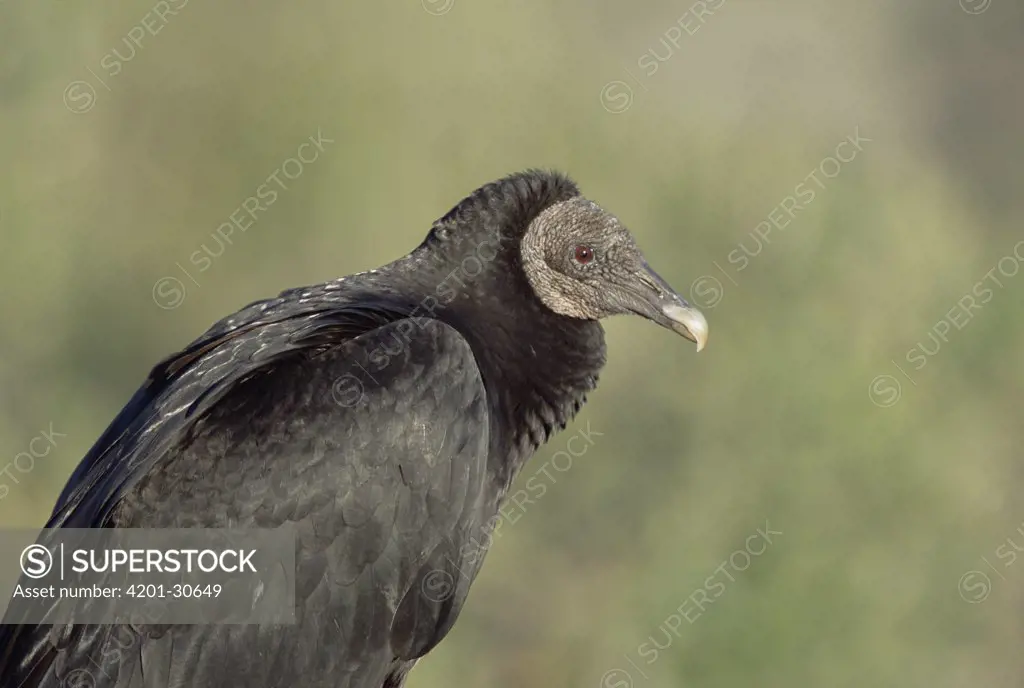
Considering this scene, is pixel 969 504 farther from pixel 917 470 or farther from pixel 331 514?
pixel 331 514

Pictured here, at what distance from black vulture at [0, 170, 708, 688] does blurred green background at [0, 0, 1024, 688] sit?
4.52 meters

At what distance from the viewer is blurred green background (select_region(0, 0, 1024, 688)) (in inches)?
340

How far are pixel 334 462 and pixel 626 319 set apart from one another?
237 inches

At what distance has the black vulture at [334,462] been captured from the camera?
3535 millimetres

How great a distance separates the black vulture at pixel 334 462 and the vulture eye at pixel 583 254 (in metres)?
0.38

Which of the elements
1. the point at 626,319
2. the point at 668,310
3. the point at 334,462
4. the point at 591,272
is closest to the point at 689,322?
the point at 668,310

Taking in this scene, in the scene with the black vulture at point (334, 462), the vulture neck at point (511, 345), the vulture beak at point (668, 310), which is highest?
the vulture beak at point (668, 310)

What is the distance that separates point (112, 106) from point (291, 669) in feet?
24.8

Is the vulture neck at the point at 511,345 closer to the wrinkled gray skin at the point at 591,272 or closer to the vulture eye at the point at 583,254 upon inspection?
the wrinkled gray skin at the point at 591,272

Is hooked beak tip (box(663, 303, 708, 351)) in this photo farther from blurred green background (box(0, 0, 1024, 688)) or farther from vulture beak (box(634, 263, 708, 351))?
blurred green background (box(0, 0, 1024, 688))

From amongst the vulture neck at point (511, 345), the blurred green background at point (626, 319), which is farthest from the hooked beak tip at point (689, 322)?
the blurred green background at point (626, 319)

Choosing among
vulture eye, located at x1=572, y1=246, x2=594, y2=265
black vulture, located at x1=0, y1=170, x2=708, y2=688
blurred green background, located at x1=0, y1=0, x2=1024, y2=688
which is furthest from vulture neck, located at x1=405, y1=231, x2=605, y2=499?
blurred green background, located at x1=0, y1=0, x2=1024, y2=688

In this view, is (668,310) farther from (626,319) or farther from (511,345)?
(626,319)

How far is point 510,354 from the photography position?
4.37 metres
